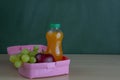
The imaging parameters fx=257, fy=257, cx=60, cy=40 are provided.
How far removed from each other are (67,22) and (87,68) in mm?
498

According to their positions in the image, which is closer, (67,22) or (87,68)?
(87,68)

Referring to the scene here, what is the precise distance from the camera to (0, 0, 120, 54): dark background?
1.83 metres

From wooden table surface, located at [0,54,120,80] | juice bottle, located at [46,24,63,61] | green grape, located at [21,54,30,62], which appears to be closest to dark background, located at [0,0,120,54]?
Result: wooden table surface, located at [0,54,120,80]

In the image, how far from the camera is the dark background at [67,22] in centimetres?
183

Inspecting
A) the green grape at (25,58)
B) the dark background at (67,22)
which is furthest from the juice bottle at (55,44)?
the dark background at (67,22)

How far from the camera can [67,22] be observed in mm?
1854

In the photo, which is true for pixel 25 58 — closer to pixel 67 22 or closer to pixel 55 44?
pixel 55 44

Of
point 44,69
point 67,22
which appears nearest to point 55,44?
point 44,69

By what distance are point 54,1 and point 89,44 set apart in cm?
40

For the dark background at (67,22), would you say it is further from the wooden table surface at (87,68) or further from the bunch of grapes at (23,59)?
the bunch of grapes at (23,59)

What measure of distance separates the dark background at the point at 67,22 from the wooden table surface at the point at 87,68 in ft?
0.37

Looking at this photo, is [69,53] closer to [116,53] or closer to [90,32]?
[90,32]

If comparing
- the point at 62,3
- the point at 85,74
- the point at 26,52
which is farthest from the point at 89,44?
the point at 26,52

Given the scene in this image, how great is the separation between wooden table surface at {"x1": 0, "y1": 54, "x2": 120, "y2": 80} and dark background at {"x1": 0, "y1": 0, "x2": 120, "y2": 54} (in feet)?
0.37
